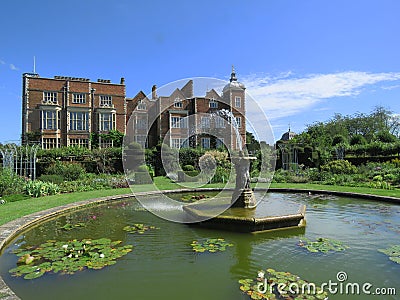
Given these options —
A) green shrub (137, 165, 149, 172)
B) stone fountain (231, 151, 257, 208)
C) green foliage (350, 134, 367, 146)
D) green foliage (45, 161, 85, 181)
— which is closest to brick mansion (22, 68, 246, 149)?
green shrub (137, 165, 149, 172)

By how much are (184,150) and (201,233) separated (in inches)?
751

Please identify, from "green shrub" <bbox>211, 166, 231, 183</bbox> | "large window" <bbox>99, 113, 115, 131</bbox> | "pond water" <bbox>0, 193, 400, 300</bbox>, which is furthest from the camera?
"large window" <bbox>99, 113, 115, 131</bbox>

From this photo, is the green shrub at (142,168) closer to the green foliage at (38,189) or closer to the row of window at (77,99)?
the green foliage at (38,189)

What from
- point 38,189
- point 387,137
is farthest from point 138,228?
point 387,137

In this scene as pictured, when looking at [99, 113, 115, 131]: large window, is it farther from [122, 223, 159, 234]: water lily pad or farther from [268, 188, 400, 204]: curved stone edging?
[122, 223, 159, 234]: water lily pad

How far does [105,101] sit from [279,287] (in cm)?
3398

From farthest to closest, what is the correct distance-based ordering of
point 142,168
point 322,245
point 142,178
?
1. point 142,168
2. point 142,178
3. point 322,245

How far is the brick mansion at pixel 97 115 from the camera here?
30.5 meters

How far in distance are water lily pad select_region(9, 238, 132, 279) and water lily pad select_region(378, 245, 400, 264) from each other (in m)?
4.56

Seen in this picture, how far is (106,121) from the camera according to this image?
33594mm

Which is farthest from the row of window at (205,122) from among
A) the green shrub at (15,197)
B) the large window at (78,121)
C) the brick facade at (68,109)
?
the green shrub at (15,197)

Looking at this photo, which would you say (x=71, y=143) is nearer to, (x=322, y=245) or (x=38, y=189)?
(x=38, y=189)

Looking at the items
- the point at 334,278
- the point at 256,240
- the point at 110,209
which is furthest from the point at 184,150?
the point at 334,278

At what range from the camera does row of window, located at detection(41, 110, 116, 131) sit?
31219 mm
